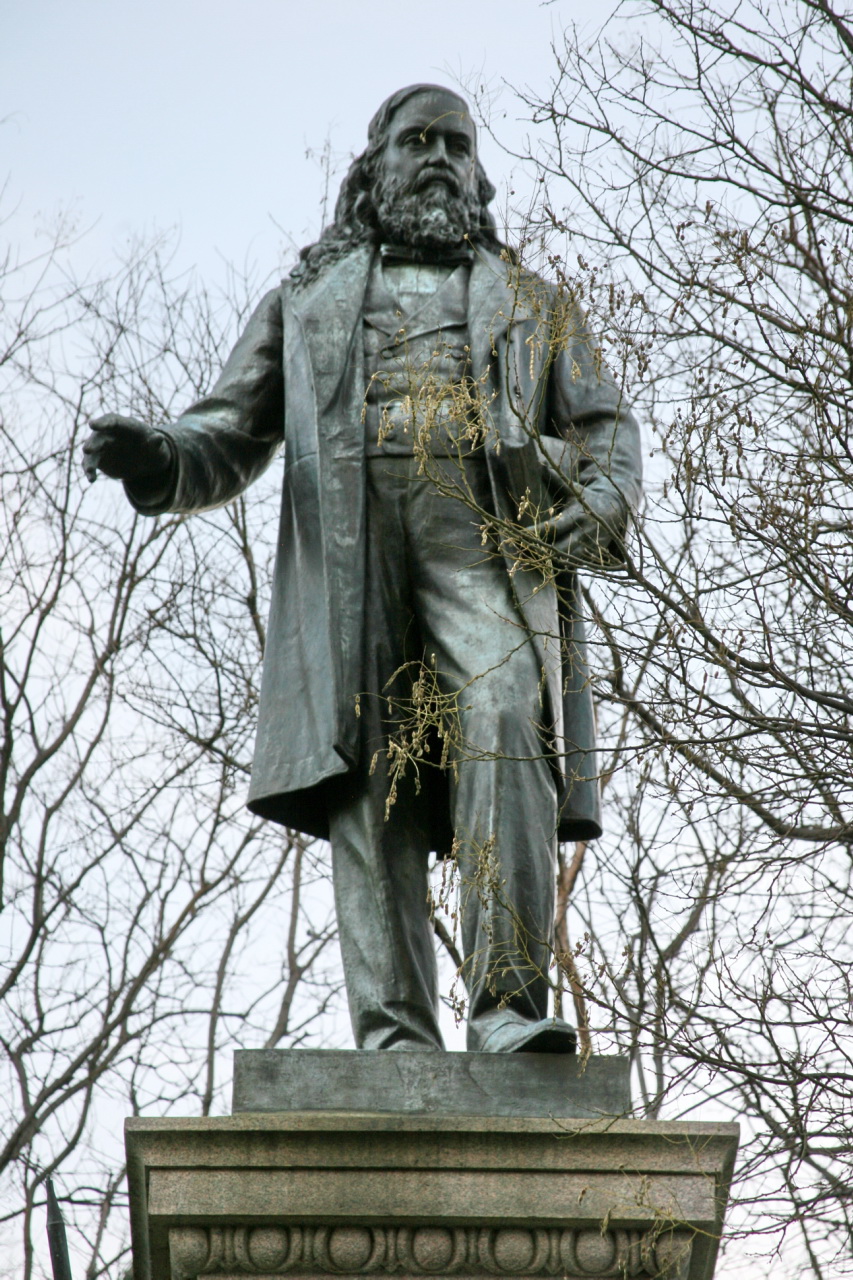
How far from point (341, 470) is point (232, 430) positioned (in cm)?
51

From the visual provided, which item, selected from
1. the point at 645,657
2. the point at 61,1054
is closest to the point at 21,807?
the point at 61,1054

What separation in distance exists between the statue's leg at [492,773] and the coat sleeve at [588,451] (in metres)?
0.22

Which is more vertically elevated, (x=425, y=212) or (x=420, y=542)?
(x=425, y=212)

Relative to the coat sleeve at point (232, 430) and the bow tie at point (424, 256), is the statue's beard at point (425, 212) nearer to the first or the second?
the bow tie at point (424, 256)

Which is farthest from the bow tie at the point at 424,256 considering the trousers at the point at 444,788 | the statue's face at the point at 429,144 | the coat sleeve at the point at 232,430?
the trousers at the point at 444,788

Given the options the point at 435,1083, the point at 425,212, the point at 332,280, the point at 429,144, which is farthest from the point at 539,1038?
the point at 429,144

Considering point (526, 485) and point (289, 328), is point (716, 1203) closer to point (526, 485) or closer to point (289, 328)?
point (526, 485)

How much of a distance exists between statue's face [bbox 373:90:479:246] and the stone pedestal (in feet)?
8.38

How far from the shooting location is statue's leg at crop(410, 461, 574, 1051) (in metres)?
4.95

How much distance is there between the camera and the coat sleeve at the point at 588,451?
533 cm

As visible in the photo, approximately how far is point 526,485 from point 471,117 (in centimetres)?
125

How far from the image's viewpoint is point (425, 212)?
593 cm

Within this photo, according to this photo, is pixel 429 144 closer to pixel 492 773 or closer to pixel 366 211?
pixel 366 211

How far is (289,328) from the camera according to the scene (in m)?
5.85
